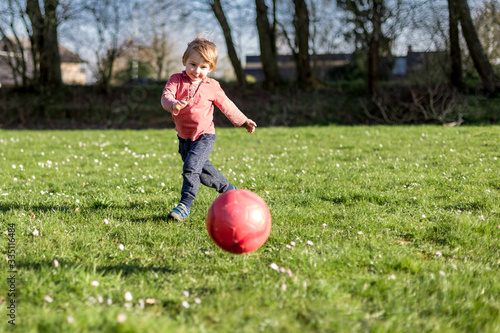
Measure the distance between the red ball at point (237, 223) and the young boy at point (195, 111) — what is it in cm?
147

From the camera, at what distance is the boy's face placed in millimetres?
4949

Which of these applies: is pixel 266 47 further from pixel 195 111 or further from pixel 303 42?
pixel 195 111

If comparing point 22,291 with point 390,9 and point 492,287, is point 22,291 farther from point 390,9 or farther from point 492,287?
point 390,9

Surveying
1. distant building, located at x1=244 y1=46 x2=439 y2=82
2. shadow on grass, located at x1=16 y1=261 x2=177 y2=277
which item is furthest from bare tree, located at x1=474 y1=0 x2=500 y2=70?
shadow on grass, located at x1=16 y1=261 x2=177 y2=277

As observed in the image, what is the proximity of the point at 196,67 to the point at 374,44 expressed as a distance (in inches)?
727

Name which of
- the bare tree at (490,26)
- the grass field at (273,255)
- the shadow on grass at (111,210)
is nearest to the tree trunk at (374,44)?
the bare tree at (490,26)

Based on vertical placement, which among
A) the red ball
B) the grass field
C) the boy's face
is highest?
the boy's face

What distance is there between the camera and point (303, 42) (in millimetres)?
23859

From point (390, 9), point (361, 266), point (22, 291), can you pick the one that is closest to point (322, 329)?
point (361, 266)

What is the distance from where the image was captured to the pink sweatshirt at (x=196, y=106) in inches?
202

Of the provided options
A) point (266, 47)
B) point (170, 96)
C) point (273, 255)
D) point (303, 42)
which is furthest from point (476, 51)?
→ point (273, 255)

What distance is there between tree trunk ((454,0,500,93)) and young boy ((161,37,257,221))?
733 inches

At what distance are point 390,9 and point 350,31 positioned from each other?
7.39 metres

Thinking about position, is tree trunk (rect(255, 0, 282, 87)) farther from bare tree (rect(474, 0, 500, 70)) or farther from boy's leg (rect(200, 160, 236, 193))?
boy's leg (rect(200, 160, 236, 193))
